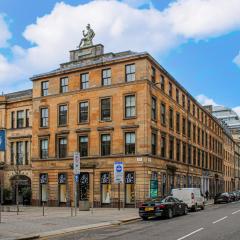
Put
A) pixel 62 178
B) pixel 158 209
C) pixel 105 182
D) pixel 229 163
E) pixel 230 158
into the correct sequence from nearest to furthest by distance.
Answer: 1. pixel 158 209
2. pixel 105 182
3. pixel 62 178
4. pixel 229 163
5. pixel 230 158

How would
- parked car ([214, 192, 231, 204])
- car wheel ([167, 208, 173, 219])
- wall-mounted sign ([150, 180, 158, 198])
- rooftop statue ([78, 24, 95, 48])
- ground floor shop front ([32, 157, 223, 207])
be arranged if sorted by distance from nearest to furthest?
1. car wheel ([167, 208, 173, 219])
2. ground floor shop front ([32, 157, 223, 207])
3. wall-mounted sign ([150, 180, 158, 198])
4. rooftop statue ([78, 24, 95, 48])
5. parked car ([214, 192, 231, 204])

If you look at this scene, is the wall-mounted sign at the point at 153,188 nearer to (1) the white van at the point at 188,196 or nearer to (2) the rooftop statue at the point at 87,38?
(1) the white van at the point at 188,196

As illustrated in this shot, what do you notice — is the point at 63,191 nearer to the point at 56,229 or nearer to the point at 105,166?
the point at 105,166

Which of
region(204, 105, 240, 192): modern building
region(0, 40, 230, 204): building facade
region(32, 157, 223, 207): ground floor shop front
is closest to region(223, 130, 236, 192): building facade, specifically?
region(204, 105, 240, 192): modern building

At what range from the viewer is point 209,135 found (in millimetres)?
78688

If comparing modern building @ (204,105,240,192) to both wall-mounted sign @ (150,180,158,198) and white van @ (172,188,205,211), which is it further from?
white van @ (172,188,205,211)

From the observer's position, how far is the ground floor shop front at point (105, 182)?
44.8 meters

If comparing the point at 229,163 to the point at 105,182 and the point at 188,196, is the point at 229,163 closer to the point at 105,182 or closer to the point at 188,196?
the point at 105,182

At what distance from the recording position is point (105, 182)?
46938 millimetres

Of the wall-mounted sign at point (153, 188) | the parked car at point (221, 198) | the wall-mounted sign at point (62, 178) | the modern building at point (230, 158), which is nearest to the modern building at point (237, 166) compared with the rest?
the modern building at point (230, 158)

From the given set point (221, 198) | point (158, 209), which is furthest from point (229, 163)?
point (158, 209)

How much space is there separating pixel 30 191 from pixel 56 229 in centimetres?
3171

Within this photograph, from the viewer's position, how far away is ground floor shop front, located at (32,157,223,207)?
44812 mm

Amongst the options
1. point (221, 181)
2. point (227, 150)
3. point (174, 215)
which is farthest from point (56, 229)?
point (227, 150)
